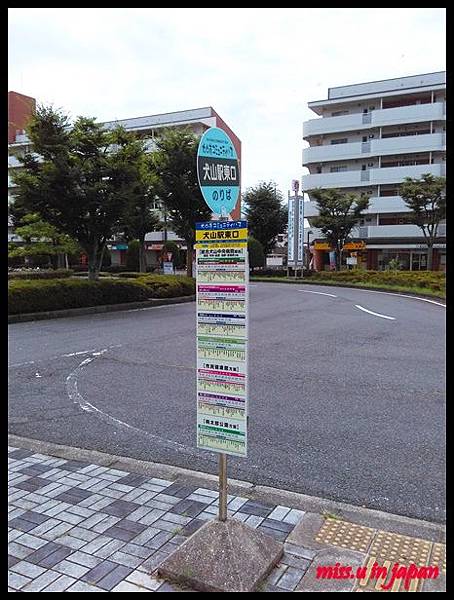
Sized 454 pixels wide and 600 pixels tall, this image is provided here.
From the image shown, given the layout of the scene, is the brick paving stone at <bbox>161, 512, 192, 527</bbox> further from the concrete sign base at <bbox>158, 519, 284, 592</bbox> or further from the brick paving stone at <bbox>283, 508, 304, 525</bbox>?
the brick paving stone at <bbox>283, 508, 304, 525</bbox>

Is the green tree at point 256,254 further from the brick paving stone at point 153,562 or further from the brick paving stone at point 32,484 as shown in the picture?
the brick paving stone at point 153,562

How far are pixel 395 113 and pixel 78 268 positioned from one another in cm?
2832

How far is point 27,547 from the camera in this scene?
9.21ft

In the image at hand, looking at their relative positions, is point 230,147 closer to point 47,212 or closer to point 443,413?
point 443,413

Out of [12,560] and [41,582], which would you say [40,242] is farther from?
[41,582]

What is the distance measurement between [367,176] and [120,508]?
4171 cm

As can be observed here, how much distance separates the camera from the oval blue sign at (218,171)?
260 cm

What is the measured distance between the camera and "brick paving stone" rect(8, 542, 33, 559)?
2730 millimetres

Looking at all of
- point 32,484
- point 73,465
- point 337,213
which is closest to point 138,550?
point 32,484

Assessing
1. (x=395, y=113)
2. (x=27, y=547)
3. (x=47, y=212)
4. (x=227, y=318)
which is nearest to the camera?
(x=227, y=318)

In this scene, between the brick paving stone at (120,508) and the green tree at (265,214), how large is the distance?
38.4 metres

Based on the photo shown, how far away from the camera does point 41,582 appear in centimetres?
249
